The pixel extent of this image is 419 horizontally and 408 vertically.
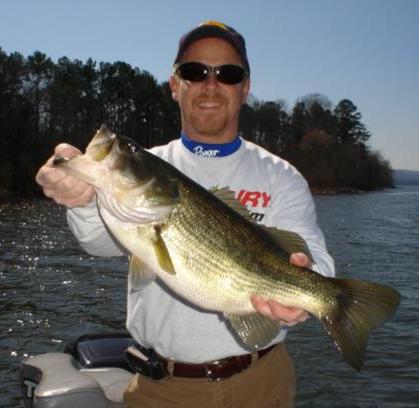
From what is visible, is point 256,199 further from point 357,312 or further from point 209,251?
point 357,312

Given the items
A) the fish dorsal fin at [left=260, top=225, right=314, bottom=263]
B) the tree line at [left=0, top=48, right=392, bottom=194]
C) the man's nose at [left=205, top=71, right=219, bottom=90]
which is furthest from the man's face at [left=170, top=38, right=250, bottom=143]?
the tree line at [left=0, top=48, right=392, bottom=194]

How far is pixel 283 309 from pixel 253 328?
0.76 feet

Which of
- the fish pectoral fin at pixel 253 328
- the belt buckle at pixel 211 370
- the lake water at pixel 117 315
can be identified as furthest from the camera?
the lake water at pixel 117 315

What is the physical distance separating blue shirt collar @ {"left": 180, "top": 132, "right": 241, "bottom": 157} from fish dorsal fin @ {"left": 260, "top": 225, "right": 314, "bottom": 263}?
2.62 feet

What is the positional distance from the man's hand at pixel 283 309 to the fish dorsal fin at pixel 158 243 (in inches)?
22.0

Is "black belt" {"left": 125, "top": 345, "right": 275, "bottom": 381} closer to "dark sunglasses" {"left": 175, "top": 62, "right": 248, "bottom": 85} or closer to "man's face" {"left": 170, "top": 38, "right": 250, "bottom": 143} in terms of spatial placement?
"man's face" {"left": 170, "top": 38, "right": 250, "bottom": 143}

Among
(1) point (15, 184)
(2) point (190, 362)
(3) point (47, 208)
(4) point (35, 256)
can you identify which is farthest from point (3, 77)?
(2) point (190, 362)

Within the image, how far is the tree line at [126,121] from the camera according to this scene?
49.2m

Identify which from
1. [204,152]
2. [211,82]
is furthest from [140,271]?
[211,82]

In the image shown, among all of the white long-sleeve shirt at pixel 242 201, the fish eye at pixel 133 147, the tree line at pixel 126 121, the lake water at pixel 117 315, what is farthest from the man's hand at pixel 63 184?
the tree line at pixel 126 121

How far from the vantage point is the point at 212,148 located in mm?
3900

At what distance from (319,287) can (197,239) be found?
0.80m

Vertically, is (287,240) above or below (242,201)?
below

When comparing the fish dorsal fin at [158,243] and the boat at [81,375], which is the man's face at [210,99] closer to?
the fish dorsal fin at [158,243]
